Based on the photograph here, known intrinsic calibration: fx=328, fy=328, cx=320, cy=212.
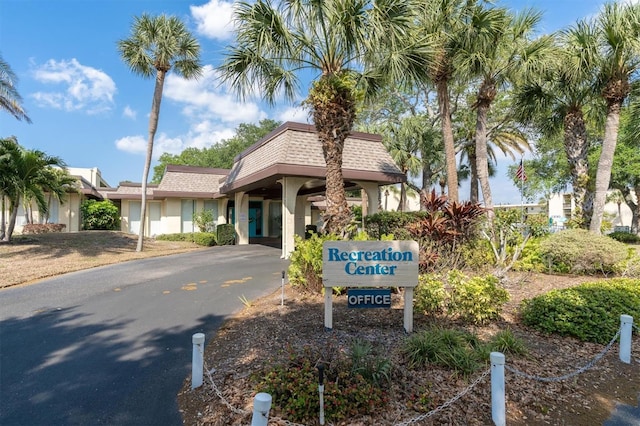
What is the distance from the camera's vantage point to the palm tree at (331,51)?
26.3 ft

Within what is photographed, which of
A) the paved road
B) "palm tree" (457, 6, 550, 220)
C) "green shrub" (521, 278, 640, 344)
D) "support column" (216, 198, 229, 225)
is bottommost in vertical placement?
the paved road

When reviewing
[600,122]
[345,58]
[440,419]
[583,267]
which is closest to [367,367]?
[440,419]

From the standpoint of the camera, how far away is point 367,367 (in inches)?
136

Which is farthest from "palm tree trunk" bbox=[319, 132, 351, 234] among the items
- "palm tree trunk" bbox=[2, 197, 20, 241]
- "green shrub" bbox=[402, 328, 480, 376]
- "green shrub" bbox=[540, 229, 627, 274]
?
"palm tree trunk" bbox=[2, 197, 20, 241]

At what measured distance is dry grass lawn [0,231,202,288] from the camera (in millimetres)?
9578

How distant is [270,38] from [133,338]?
24.1 feet

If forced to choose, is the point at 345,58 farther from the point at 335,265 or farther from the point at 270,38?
the point at 335,265

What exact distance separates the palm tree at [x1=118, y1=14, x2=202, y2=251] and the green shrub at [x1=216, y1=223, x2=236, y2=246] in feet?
14.9

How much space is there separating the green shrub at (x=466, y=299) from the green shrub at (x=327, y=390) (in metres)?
2.29

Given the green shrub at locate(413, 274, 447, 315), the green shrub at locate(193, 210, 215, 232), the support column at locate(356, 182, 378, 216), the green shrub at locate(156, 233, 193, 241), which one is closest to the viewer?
the green shrub at locate(413, 274, 447, 315)

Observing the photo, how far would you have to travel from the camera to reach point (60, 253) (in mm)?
12805

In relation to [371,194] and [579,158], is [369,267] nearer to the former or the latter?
[371,194]

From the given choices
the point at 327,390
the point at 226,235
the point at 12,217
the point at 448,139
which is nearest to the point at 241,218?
the point at 226,235

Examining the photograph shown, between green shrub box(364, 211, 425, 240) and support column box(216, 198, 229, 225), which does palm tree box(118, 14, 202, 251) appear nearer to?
support column box(216, 198, 229, 225)
